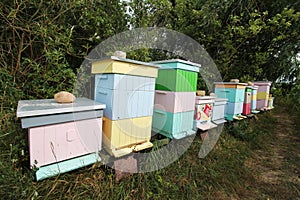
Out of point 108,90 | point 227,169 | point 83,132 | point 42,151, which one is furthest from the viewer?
point 227,169

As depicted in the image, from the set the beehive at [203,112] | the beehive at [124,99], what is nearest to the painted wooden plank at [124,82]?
the beehive at [124,99]

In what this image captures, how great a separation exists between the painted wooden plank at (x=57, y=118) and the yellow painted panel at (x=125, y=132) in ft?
0.47

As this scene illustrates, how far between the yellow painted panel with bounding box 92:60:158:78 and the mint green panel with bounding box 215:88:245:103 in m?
1.84

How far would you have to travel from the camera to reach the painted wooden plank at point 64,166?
111 centimetres

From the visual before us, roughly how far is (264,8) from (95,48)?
4.25 m

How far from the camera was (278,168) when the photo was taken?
2428mm

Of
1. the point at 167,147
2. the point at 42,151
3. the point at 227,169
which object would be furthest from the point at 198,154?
the point at 42,151

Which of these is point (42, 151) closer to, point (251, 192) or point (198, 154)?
point (198, 154)

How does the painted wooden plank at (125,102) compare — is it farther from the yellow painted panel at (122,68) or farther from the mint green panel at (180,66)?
the mint green panel at (180,66)

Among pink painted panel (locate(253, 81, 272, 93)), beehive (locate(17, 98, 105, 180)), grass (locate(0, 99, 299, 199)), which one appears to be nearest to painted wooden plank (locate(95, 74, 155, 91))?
beehive (locate(17, 98, 105, 180))

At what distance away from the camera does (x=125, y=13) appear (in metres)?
2.68

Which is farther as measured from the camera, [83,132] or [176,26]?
[176,26]

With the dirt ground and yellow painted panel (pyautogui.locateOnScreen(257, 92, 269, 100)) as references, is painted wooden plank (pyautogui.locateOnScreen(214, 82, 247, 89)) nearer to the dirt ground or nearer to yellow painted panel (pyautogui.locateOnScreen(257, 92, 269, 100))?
the dirt ground

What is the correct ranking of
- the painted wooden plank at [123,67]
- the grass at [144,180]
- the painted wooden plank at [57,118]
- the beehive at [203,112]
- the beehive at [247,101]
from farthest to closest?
the beehive at [247,101]
the beehive at [203,112]
the painted wooden plank at [123,67]
the grass at [144,180]
the painted wooden plank at [57,118]
